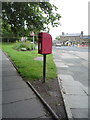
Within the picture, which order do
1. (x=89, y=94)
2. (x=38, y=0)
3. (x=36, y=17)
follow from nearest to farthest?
(x=89, y=94) < (x=38, y=0) < (x=36, y=17)

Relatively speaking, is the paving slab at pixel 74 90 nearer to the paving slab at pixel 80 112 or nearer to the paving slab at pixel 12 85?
the paving slab at pixel 80 112

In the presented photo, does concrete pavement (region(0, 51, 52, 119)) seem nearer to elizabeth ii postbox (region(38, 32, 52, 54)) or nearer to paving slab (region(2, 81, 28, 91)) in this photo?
paving slab (region(2, 81, 28, 91))

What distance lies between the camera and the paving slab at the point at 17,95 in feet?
10.7

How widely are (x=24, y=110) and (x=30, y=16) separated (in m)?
4.57

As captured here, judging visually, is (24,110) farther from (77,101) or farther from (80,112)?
(77,101)

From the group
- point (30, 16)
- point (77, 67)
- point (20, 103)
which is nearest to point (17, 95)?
point (20, 103)

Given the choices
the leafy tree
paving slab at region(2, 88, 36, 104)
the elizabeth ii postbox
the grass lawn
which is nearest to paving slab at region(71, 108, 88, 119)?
paving slab at region(2, 88, 36, 104)

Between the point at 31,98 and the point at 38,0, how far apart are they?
396 cm

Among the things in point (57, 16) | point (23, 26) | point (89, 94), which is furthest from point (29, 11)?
point (89, 94)

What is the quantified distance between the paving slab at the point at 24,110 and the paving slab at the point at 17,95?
22 centimetres

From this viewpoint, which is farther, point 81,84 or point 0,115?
point 81,84

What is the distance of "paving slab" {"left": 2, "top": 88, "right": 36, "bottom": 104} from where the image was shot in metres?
3.25

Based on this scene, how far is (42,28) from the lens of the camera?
6.15 meters

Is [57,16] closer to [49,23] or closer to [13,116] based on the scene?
[49,23]
